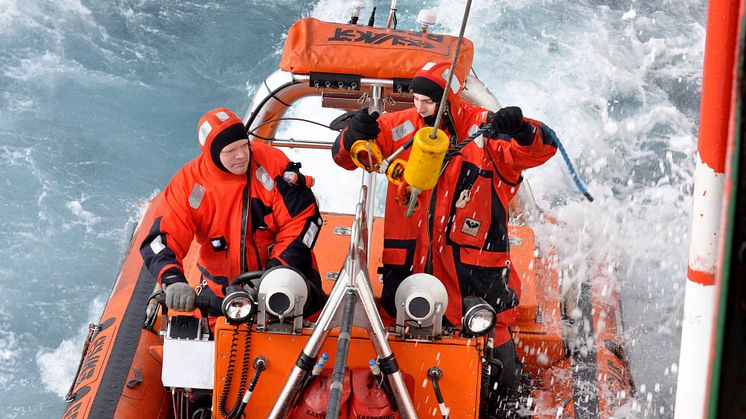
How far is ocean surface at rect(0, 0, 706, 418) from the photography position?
623 cm

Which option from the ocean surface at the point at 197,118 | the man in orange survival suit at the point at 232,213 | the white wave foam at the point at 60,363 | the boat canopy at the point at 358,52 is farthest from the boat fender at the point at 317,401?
the white wave foam at the point at 60,363

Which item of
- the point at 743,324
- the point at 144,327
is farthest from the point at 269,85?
the point at 743,324

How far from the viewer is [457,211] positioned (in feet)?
10.5

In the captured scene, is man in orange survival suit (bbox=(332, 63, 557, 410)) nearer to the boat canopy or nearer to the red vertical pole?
the boat canopy

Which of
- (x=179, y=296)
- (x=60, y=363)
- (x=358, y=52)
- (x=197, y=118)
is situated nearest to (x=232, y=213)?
(x=179, y=296)

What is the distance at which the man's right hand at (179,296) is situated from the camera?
271cm

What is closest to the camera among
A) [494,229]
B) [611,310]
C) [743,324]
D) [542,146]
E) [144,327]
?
[743,324]

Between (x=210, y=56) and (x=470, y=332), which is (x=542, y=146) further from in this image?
(x=210, y=56)

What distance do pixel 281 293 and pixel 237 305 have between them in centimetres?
14

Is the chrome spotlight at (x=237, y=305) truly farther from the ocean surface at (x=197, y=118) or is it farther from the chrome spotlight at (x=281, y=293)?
the ocean surface at (x=197, y=118)

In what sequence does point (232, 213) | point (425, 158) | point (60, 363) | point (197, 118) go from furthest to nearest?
point (197, 118) < point (60, 363) < point (232, 213) < point (425, 158)

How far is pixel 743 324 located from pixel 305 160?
287 inches

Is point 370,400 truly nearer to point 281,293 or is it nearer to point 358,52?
point 281,293

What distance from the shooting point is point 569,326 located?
13.1 feet
